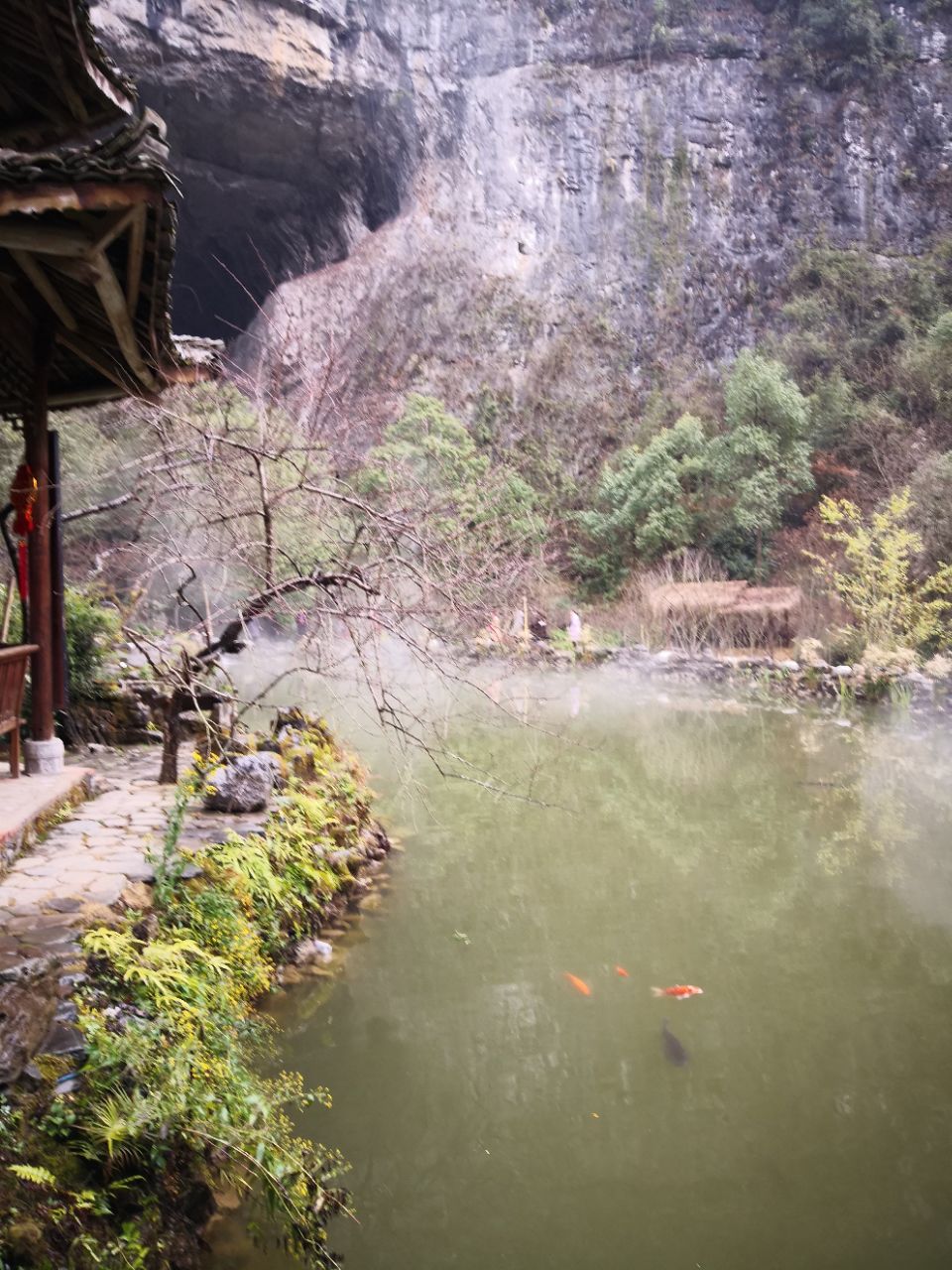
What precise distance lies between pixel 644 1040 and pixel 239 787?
112 inches

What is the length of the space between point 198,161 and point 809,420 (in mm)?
14623

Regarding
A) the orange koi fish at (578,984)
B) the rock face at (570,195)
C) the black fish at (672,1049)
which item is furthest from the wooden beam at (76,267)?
the rock face at (570,195)

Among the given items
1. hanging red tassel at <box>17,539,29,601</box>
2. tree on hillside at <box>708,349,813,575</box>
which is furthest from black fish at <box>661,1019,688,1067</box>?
tree on hillside at <box>708,349,813,575</box>

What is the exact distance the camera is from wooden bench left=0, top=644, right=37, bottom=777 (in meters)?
4.96

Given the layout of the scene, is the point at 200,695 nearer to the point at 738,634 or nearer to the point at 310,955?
the point at 310,955

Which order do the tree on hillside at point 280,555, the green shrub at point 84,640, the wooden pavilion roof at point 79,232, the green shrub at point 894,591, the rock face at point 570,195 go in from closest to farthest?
the wooden pavilion roof at point 79,232, the tree on hillside at point 280,555, the green shrub at point 84,640, the green shrub at point 894,591, the rock face at point 570,195

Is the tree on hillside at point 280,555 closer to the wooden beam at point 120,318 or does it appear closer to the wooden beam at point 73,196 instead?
the wooden beam at point 120,318

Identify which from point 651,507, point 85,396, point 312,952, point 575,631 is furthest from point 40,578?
point 651,507

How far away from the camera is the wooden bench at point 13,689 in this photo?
4961mm

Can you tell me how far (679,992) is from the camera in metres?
4.83

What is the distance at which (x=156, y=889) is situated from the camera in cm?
427

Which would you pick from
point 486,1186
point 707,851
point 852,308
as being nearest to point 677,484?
point 852,308

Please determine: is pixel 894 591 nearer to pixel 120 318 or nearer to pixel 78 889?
pixel 120 318

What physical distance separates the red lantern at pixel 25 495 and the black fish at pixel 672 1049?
453 centimetres
